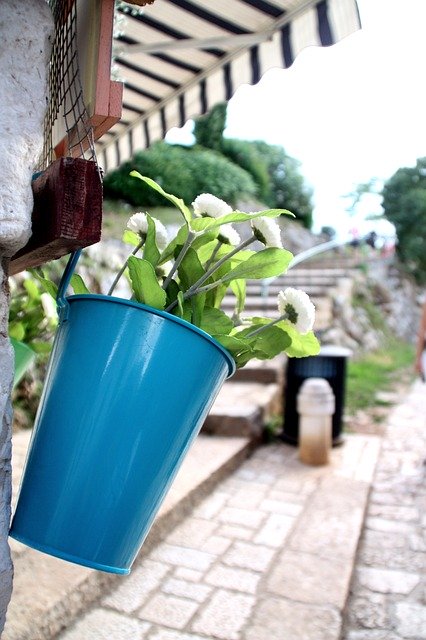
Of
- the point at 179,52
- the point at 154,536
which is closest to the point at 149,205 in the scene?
the point at 179,52

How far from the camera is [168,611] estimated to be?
214 cm

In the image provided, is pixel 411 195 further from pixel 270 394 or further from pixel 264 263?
pixel 264 263

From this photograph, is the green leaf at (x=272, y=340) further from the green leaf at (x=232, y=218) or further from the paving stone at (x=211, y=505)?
the paving stone at (x=211, y=505)

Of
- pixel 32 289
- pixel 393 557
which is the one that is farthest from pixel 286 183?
pixel 32 289

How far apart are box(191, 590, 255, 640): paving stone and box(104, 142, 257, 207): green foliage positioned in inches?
320

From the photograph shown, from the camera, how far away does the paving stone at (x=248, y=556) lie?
8.47 feet

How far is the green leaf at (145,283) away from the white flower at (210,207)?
22cm

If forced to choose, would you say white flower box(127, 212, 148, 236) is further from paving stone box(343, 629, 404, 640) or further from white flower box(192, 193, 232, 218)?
paving stone box(343, 629, 404, 640)

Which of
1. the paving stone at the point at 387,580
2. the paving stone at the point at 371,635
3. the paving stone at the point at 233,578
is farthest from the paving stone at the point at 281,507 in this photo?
the paving stone at the point at 371,635

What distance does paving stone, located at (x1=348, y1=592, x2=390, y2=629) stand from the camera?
221cm

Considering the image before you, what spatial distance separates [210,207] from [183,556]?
6.11ft

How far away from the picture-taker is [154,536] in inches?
104

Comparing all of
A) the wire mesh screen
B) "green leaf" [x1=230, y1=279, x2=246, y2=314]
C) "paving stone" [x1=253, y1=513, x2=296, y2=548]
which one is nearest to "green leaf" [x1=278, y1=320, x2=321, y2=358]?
"green leaf" [x1=230, y1=279, x2=246, y2=314]

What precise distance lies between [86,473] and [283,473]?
305 centimetres
